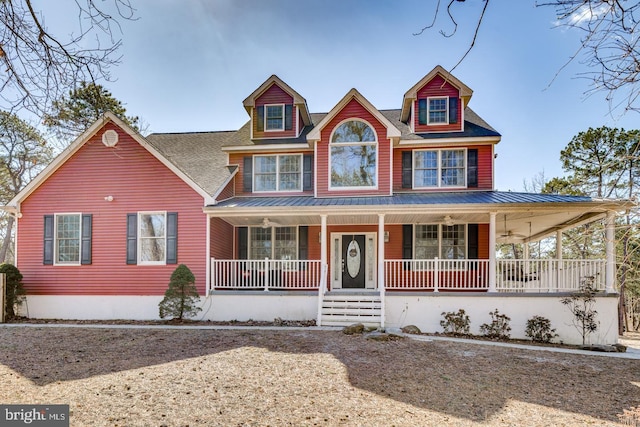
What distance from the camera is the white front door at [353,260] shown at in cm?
1361

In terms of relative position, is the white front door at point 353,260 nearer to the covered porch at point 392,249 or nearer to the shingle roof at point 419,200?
the covered porch at point 392,249

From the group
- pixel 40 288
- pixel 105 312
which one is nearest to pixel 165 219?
pixel 105 312

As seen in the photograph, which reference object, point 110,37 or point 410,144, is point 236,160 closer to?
point 410,144

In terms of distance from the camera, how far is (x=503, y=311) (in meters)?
10.5

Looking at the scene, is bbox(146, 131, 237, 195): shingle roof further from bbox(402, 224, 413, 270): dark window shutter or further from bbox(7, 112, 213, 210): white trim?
bbox(402, 224, 413, 270): dark window shutter

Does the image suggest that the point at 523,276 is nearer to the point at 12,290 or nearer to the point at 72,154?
the point at 72,154

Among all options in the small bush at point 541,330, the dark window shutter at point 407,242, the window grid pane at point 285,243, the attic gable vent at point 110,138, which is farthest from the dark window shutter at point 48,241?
the small bush at point 541,330

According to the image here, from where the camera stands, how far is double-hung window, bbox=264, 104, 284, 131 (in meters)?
14.7

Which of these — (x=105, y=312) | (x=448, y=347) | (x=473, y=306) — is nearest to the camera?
(x=448, y=347)

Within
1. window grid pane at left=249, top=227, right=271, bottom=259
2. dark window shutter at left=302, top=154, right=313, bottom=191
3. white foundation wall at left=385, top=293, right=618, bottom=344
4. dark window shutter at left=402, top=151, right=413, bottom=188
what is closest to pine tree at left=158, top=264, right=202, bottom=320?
window grid pane at left=249, top=227, right=271, bottom=259

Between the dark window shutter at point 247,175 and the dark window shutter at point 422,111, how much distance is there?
250 inches

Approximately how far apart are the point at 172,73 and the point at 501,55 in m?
5.81

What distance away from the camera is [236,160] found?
1455cm

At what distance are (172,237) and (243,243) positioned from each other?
9.13 feet
